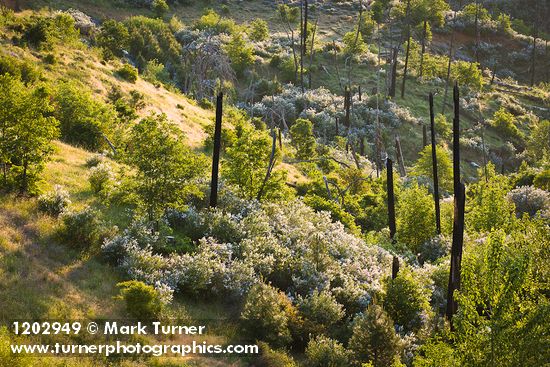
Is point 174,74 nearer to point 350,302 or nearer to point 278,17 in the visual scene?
point 278,17

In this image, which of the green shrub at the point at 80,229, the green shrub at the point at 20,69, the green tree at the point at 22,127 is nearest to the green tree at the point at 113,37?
the green shrub at the point at 20,69

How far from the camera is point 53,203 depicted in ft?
66.1

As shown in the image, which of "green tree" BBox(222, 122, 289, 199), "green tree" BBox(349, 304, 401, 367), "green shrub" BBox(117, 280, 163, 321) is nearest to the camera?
"green shrub" BBox(117, 280, 163, 321)

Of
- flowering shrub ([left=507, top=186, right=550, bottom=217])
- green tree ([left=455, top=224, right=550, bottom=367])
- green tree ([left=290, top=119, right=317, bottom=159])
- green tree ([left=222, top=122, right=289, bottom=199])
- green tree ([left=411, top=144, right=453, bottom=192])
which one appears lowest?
green tree ([left=411, top=144, right=453, bottom=192])

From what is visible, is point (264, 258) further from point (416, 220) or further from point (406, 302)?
point (416, 220)

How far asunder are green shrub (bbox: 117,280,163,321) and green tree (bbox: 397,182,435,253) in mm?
18631

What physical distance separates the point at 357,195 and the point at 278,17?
2365 inches

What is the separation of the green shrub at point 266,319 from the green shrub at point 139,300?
3466 mm

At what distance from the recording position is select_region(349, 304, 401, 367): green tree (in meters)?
16.8

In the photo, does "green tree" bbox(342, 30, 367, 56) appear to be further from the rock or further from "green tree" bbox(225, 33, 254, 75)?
the rock

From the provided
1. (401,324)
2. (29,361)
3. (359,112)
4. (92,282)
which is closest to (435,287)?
(401,324)

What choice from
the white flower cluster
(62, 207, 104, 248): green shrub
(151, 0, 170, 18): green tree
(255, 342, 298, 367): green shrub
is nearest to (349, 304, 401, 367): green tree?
(255, 342, 298, 367): green shrub

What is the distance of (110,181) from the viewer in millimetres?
23531

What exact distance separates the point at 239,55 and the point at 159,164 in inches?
1927
